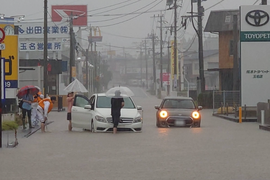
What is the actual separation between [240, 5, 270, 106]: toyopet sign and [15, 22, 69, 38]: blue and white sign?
94.7 ft

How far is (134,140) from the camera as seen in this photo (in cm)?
1809

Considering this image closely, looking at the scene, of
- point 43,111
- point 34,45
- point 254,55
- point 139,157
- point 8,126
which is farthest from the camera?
point 34,45

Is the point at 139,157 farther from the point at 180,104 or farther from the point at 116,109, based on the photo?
the point at 180,104

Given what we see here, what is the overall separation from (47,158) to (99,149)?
2199 mm

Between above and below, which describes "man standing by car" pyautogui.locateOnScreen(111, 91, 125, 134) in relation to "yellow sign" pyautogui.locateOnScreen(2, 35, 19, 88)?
below

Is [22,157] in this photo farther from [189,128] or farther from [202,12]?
[202,12]


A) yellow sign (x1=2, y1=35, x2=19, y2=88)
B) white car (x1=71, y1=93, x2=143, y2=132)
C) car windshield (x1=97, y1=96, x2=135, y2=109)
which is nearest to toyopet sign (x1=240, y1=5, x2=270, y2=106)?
car windshield (x1=97, y1=96, x2=135, y2=109)

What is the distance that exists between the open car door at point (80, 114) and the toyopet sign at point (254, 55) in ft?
34.4

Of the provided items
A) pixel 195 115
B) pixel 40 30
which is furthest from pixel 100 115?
Result: pixel 40 30

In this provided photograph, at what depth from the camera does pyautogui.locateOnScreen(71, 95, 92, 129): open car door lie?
21.7m

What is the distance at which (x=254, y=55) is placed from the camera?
29.6 metres

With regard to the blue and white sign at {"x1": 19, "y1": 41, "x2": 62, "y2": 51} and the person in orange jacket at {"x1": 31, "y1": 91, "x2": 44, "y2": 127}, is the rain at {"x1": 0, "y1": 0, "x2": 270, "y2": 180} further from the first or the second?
the blue and white sign at {"x1": 19, "y1": 41, "x2": 62, "y2": 51}

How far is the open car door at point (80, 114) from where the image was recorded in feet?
71.1

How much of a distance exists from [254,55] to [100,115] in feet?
38.8
